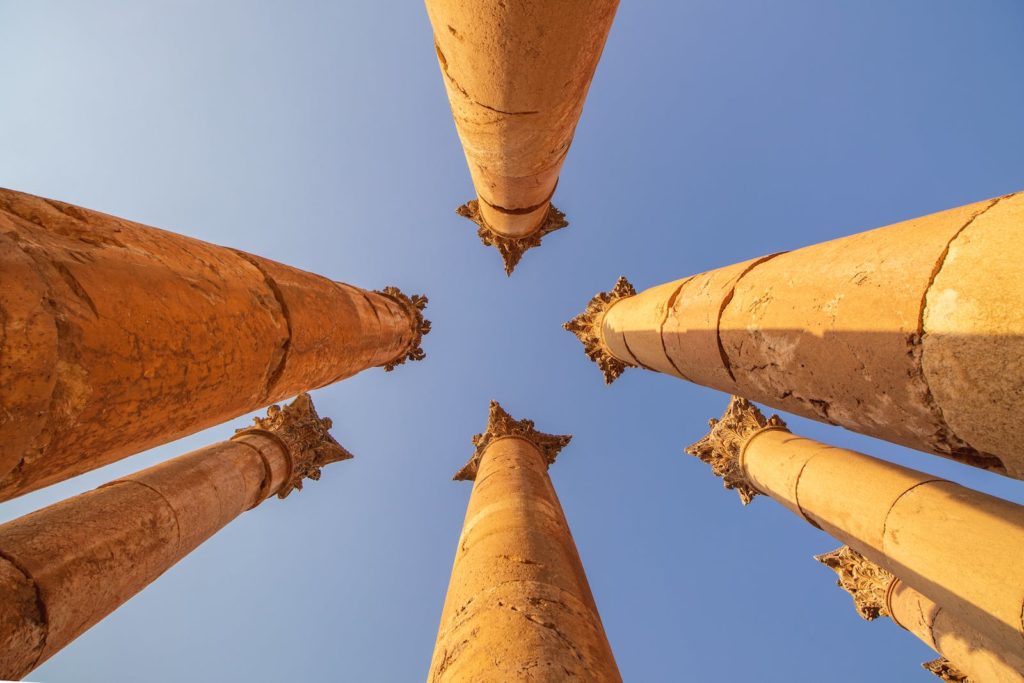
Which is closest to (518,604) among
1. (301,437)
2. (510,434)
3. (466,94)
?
(466,94)

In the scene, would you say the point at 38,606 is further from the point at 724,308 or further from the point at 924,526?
the point at 924,526

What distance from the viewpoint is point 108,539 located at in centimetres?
555

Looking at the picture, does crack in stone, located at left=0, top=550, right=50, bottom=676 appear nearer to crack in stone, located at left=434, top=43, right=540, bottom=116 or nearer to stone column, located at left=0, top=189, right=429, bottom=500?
stone column, located at left=0, top=189, right=429, bottom=500

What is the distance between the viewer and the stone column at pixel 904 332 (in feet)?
7.87

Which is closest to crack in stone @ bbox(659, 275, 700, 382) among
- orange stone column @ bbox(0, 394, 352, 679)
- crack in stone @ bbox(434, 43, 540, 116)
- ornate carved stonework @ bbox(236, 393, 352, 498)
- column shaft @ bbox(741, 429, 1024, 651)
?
column shaft @ bbox(741, 429, 1024, 651)

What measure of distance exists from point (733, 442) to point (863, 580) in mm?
3542

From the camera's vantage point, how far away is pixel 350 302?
6684 mm

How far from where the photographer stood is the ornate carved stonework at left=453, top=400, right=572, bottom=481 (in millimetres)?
11314

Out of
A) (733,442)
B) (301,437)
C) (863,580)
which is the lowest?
(863,580)

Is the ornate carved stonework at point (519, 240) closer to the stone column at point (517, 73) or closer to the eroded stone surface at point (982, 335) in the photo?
the stone column at point (517, 73)

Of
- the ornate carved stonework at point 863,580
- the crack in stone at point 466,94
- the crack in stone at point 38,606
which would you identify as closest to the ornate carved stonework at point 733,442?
the ornate carved stonework at point 863,580

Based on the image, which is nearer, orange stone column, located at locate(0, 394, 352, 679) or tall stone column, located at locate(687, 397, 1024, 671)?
orange stone column, located at locate(0, 394, 352, 679)

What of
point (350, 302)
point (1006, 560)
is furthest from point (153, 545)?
point (1006, 560)

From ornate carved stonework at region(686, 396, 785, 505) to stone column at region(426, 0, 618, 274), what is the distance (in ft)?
23.7
